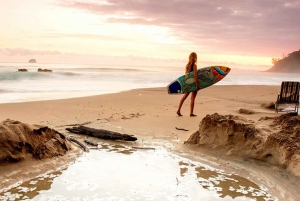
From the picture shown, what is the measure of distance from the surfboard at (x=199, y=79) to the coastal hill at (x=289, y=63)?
159 metres

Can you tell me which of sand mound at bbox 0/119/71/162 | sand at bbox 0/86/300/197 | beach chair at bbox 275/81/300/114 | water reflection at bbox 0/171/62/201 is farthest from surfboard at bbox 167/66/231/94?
water reflection at bbox 0/171/62/201

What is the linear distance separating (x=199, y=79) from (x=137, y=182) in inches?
220

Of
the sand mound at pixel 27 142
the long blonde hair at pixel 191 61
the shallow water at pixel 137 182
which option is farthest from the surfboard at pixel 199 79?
the sand mound at pixel 27 142

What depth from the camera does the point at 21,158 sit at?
13.6 feet

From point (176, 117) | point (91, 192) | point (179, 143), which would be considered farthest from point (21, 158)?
point (176, 117)

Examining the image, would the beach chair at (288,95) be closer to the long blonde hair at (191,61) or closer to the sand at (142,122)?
the sand at (142,122)

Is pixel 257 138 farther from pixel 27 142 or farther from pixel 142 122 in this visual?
pixel 27 142

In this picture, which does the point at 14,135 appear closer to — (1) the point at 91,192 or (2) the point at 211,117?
(1) the point at 91,192

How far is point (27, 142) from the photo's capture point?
170 inches

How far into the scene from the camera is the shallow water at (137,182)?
329 centimetres

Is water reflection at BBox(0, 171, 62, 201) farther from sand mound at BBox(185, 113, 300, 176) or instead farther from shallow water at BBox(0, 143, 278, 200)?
sand mound at BBox(185, 113, 300, 176)

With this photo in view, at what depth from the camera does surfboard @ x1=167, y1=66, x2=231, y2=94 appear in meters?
8.54

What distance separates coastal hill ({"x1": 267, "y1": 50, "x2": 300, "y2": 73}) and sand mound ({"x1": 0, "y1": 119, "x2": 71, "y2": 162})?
542 ft

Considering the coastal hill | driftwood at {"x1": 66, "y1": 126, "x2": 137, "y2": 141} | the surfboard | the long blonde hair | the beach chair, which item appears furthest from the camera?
the coastal hill
